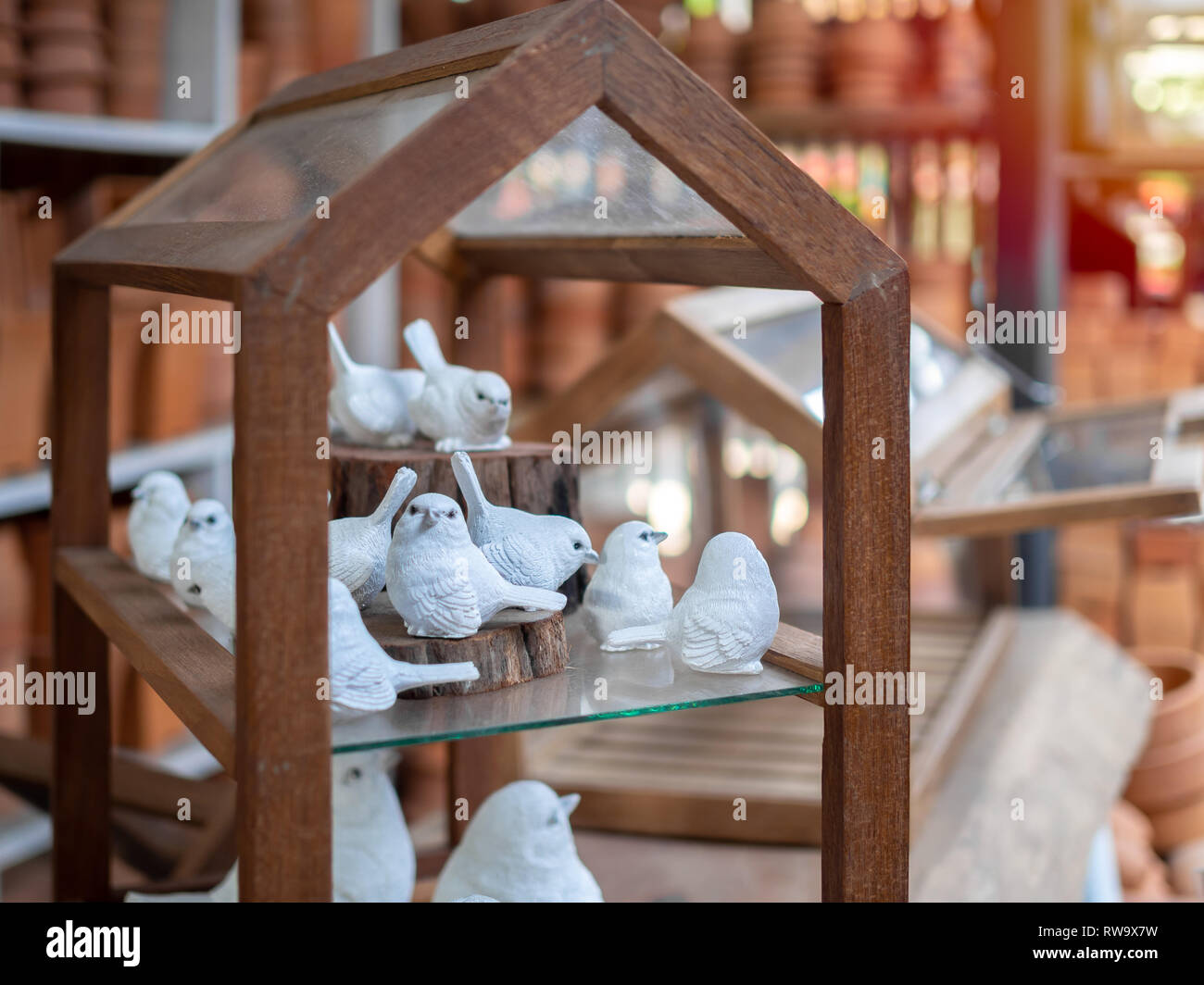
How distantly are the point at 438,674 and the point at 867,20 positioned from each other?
3132mm

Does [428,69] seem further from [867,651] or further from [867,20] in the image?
[867,20]

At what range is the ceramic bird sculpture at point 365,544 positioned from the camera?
1017 mm

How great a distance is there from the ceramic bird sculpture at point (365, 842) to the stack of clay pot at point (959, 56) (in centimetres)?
310

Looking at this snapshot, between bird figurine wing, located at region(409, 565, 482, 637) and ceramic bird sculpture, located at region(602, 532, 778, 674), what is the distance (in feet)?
0.56

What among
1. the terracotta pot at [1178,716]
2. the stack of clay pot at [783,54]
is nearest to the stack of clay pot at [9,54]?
the stack of clay pot at [783,54]

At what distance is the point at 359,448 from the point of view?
1.29 meters

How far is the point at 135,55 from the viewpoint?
93.8 inches

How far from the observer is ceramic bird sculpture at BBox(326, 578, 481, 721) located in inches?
32.8

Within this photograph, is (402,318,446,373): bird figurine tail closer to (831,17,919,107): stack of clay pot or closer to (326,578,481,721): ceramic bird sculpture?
(326,578,481,721): ceramic bird sculpture

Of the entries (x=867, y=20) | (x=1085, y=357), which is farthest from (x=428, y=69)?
(x=1085, y=357)

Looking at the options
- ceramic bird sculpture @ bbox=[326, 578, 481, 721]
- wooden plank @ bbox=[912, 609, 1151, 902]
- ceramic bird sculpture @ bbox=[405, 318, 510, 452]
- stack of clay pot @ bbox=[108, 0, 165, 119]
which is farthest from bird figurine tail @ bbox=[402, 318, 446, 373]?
stack of clay pot @ bbox=[108, 0, 165, 119]

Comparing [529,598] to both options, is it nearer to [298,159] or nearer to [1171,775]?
[298,159]

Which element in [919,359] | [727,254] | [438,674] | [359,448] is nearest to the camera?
[438,674]

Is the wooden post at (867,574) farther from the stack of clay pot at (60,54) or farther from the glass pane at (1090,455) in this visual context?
the stack of clay pot at (60,54)
